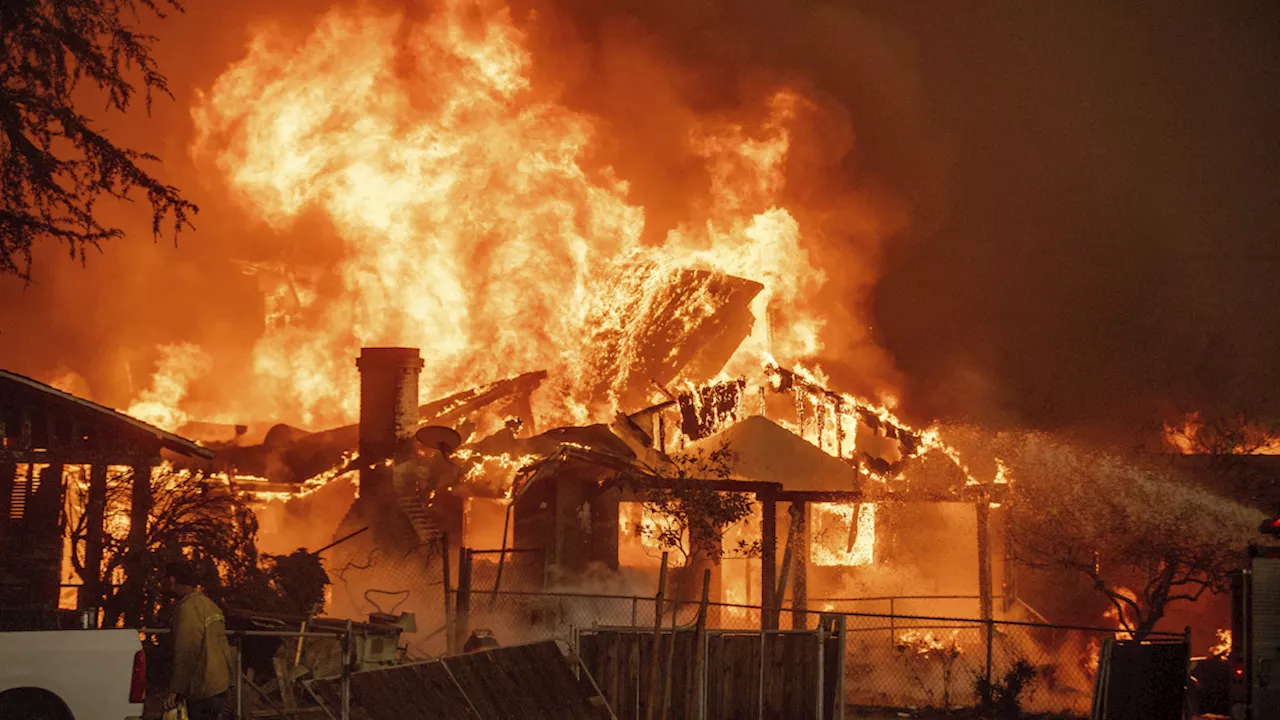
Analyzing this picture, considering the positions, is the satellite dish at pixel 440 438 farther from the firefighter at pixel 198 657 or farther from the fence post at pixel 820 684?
the firefighter at pixel 198 657

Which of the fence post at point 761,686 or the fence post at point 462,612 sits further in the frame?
the fence post at point 462,612

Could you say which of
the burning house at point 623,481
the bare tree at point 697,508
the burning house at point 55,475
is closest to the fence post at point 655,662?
the burning house at point 623,481

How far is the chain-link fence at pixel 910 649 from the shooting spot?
2009cm

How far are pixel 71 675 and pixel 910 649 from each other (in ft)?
56.8

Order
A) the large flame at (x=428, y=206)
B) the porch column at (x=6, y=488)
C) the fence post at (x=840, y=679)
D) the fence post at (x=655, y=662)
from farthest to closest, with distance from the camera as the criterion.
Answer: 1. the large flame at (x=428, y=206)
2. the porch column at (x=6, y=488)
3. the fence post at (x=840, y=679)
4. the fence post at (x=655, y=662)

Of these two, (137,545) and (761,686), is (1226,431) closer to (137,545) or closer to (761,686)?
(761,686)

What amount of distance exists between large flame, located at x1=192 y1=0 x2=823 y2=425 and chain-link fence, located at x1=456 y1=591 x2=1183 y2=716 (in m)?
15.3

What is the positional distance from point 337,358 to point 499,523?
49.2 feet

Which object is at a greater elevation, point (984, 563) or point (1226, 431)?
point (1226, 431)

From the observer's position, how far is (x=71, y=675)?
1033 centimetres

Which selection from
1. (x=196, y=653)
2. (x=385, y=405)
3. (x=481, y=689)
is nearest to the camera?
(x=196, y=653)

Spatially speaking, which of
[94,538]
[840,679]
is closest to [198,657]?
[840,679]

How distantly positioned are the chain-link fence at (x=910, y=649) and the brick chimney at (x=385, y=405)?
4654mm

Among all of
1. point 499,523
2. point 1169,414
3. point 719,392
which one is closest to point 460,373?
point 719,392
